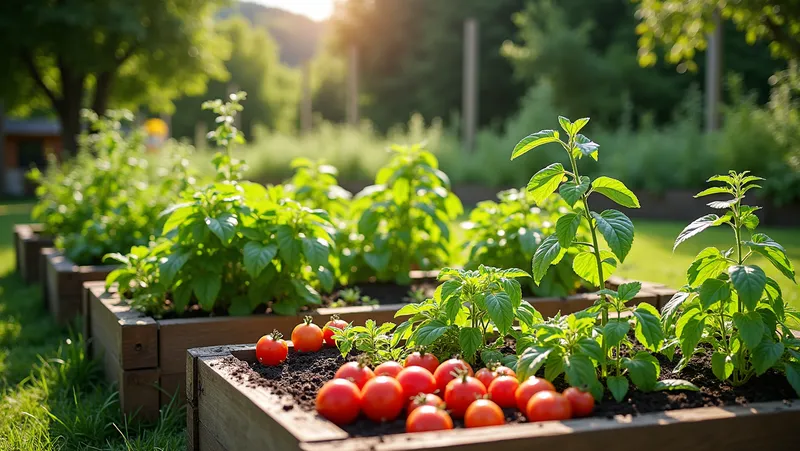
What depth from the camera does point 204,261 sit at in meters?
3.44

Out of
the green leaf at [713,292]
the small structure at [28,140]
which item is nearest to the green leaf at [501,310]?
the green leaf at [713,292]

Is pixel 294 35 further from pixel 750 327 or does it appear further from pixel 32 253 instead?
pixel 750 327

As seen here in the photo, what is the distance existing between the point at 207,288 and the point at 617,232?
6.24 feet

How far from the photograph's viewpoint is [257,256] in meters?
3.21

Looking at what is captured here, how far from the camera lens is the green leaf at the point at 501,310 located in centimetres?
230

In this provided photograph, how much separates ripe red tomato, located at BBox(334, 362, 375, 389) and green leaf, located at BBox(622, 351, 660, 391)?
73 cm

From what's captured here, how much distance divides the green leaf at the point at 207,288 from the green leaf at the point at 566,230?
1.71m

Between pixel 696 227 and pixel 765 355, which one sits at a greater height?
pixel 696 227

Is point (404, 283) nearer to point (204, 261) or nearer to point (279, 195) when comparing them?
point (279, 195)

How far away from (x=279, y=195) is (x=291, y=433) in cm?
218

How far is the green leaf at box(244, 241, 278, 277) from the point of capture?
3.16m

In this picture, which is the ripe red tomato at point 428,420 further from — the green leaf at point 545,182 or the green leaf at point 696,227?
the green leaf at point 696,227

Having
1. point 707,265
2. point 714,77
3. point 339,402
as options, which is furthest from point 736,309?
point 714,77

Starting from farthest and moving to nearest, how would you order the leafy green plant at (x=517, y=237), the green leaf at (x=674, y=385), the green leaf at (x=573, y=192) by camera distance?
the leafy green plant at (x=517, y=237) → the green leaf at (x=674, y=385) → the green leaf at (x=573, y=192)
